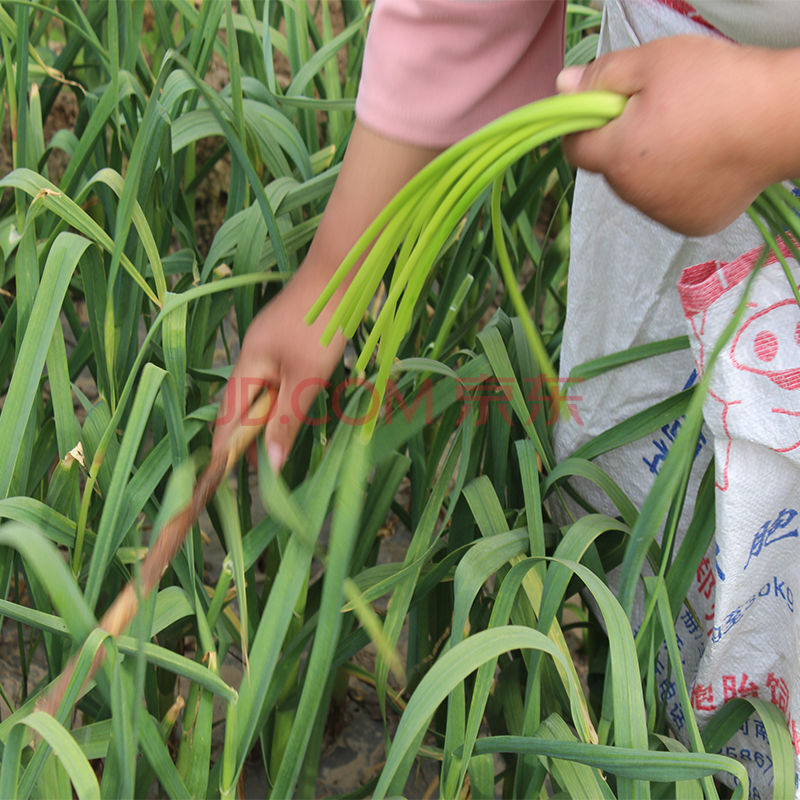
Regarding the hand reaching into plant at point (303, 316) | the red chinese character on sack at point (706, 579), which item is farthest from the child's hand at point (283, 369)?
the red chinese character on sack at point (706, 579)

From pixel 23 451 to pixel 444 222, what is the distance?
41 centimetres

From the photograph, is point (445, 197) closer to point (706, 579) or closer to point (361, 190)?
point (361, 190)

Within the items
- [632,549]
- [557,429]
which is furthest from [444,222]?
[557,429]

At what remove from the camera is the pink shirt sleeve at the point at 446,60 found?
64 cm

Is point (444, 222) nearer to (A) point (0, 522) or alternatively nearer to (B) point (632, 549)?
(B) point (632, 549)

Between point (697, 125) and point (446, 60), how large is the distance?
10.3 inches

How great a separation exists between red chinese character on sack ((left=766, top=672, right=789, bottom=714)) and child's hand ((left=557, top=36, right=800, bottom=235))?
0.45 metres

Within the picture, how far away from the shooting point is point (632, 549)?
25.7 inches

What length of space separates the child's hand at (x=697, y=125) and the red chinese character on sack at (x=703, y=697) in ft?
1.53

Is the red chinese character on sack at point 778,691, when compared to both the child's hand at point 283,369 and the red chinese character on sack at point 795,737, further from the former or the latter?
the child's hand at point 283,369

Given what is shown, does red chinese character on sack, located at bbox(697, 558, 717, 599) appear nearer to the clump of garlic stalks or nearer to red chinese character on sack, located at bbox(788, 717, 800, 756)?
red chinese character on sack, located at bbox(788, 717, 800, 756)

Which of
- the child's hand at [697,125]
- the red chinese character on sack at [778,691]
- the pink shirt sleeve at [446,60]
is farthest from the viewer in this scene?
the red chinese character on sack at [778,691]

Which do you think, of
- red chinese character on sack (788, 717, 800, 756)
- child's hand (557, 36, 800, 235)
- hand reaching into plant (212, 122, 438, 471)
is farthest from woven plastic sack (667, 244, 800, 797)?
hand reaching into plant (212, 122, 438, 471)

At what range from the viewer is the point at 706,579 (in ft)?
2.70
